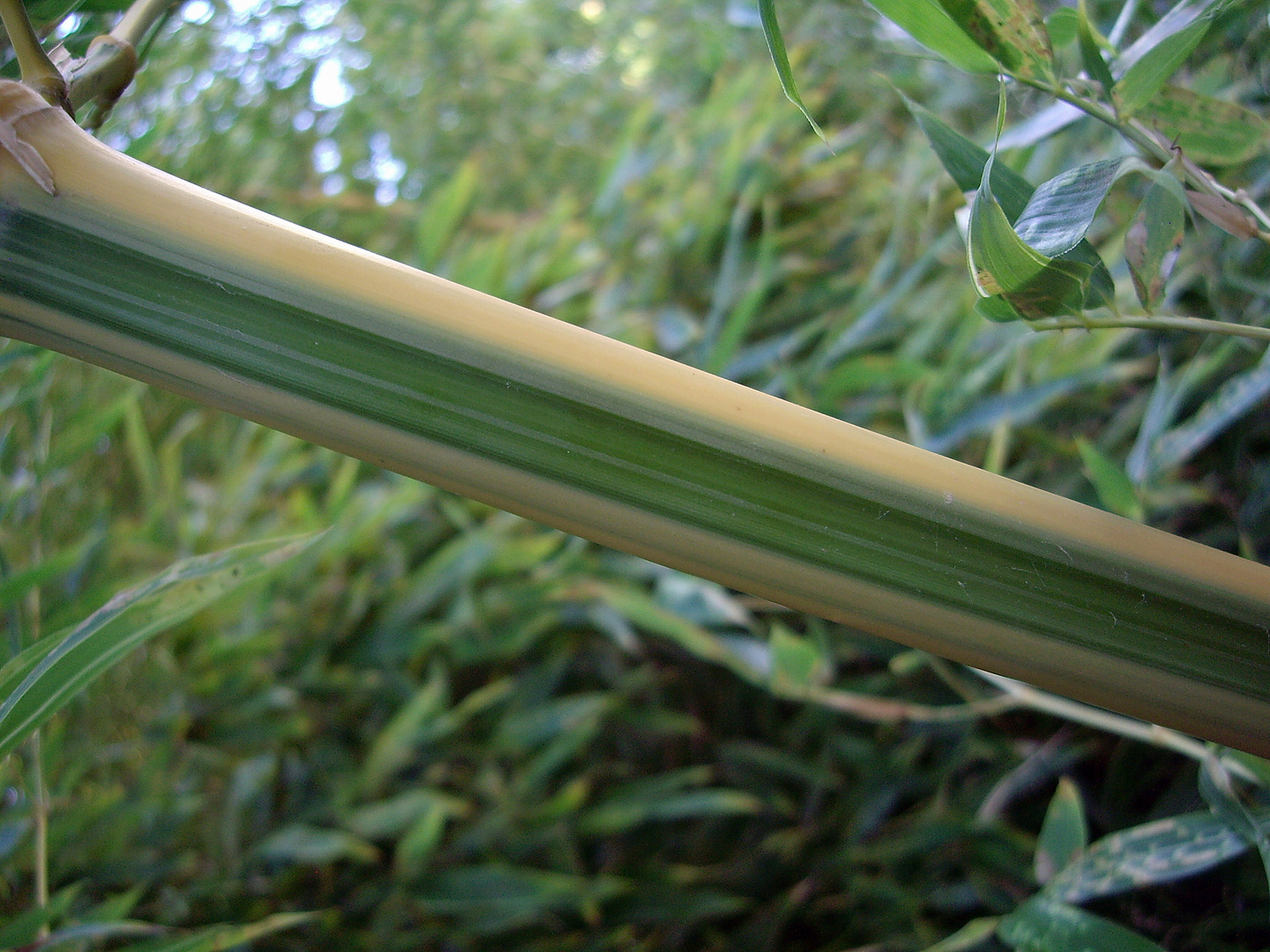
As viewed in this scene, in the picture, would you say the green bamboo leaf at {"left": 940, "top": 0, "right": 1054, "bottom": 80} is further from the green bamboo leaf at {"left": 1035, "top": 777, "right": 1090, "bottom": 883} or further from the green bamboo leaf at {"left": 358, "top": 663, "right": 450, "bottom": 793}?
the green bamboo leaf at {"left": 358, "top": 663, "right": 450, "bottom": 793}

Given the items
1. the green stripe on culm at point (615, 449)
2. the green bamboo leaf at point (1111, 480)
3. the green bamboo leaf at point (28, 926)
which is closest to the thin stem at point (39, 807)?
the green bamboo leaf at point (28, 926)

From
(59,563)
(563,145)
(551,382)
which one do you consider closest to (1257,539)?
(551,382)

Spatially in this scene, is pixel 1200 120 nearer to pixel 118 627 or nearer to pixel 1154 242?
pixel 1154 242

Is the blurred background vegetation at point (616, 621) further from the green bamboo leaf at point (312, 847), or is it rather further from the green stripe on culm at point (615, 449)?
the green stripe on culm at point (615, 449)

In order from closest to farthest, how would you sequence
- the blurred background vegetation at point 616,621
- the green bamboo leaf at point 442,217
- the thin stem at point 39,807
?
the thin stem at point 39,807, the blurred background vegetation at point 616,621, the green bamboo leaf at point 442,217

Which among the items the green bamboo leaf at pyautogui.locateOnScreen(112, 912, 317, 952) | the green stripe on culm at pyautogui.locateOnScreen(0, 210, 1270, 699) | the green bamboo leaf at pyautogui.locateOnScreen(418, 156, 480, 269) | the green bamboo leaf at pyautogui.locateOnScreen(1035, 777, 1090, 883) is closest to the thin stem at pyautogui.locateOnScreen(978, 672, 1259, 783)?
the green bamboo leaf at pyautogui.locateOnScreen(1035, 777, 1090, 883)
